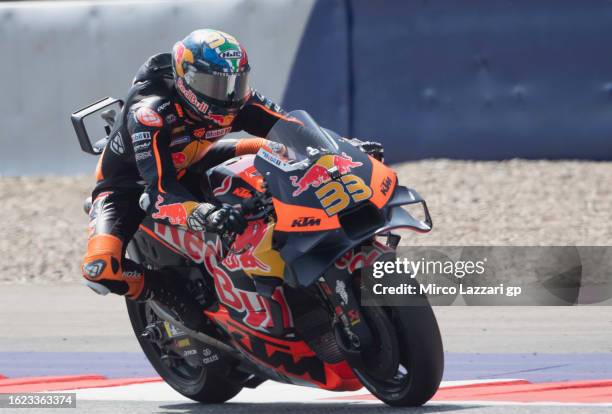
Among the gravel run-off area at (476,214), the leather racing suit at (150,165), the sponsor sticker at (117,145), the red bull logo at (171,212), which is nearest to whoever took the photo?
the red bull logo at (171,212)

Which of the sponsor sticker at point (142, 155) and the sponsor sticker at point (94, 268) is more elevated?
the sponsor sticker at point (142, 155)

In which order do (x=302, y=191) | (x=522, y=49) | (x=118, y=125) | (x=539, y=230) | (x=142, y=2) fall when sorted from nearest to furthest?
(x=302, y=191) → (x=118, y=125) → (x=539, y=230) → (x=522, y=49) → (x=142, y=2)

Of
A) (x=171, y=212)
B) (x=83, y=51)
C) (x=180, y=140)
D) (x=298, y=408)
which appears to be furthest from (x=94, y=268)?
(x=83, y=51)

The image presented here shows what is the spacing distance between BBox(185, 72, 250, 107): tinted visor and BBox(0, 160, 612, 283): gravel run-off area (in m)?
4.36

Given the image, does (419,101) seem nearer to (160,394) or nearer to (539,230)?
(539,230)

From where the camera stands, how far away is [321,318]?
16.9 ft

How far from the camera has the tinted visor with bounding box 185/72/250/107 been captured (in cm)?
560


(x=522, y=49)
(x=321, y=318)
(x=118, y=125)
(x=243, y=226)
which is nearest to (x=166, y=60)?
(x=118, y=125)

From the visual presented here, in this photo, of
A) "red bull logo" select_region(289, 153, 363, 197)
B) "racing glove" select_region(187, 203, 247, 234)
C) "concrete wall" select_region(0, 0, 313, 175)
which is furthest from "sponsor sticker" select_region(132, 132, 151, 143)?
"concrete wall" select_region(0, 0, 313, 175)

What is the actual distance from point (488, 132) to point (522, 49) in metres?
0.80

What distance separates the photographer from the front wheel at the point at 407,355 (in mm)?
4820

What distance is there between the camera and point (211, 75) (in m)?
5.59

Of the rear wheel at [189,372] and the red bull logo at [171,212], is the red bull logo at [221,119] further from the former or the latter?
the rear wheel at [189,372]

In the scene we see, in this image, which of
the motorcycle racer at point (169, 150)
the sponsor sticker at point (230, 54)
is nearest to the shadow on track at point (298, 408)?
the motorcycle racer at point (169, 150)
